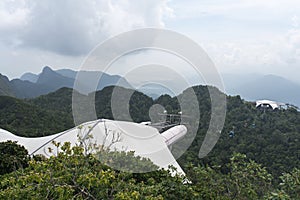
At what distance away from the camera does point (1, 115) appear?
20.0 metres

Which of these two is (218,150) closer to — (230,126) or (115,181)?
(230,126)

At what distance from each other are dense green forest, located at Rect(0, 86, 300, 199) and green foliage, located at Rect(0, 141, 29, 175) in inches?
46.3

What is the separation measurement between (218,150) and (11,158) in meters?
11.3

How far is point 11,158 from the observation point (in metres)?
5.34

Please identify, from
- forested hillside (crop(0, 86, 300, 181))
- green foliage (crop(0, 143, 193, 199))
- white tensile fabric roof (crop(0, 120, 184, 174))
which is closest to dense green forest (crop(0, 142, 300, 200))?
green foliage (crop(0, 143, 193, 199))

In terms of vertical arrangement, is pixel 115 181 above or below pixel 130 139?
below

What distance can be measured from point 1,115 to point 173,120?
13.8 meters

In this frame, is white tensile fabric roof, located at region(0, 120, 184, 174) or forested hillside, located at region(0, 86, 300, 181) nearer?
white tensile fabric roof, located at region(0, 120, 184, 174)

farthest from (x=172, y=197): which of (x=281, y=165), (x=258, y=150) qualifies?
(x=258, y=150)

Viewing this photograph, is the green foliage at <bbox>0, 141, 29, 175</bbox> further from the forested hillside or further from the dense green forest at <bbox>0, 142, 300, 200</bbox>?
the forested hillside

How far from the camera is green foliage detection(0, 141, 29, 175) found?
523 cm

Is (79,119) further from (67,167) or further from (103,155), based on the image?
(67,167)

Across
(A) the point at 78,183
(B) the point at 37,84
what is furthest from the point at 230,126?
(B) the point at 37,84

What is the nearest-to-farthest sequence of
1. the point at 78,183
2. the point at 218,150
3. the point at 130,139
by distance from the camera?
the point at 78,183 < the point at 130,139 < the point at 218,150
